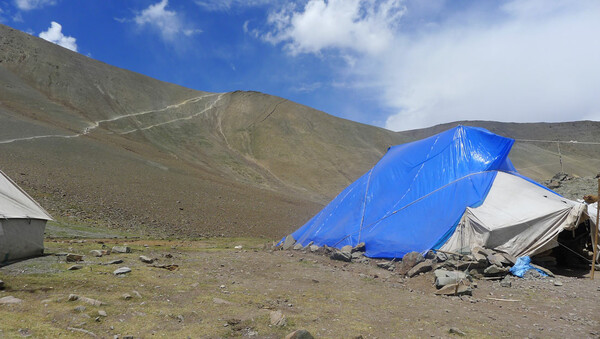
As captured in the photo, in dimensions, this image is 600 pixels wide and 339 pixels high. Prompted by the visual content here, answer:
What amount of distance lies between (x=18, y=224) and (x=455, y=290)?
9.84 m

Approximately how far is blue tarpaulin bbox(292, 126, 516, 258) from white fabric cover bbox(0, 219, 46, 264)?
834 cm

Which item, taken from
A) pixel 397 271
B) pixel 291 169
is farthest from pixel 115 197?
pixel 291 169

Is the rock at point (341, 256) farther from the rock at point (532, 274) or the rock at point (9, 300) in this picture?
the rock at point (9, 300)

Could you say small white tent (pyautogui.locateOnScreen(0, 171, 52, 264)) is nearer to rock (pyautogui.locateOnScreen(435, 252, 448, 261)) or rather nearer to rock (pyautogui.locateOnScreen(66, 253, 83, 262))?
rock (pyautogui.locateOnScreen(66, 253, 83, 262))

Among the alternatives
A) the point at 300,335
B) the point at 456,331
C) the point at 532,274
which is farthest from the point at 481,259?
the point at 300,335

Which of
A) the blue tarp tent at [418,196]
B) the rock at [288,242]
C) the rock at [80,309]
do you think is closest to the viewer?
the rock at [80,309]

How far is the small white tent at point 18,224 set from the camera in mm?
8008

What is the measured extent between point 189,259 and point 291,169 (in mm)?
52231

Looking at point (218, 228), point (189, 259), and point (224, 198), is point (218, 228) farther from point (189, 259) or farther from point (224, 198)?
point (189, 259)

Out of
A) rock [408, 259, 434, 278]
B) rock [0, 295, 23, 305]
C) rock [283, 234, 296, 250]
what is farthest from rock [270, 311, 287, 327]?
rock [283, 234, 296, 250]

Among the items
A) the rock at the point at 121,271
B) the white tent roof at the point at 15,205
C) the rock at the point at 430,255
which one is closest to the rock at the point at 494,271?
the rock at the point at 430,255

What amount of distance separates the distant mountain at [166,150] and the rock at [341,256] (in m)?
12.9

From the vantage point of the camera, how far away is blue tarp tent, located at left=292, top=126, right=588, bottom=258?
11242mm

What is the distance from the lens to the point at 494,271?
30.9 feet
